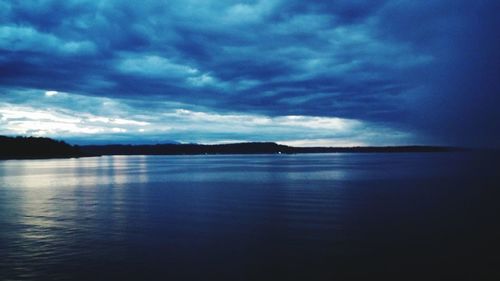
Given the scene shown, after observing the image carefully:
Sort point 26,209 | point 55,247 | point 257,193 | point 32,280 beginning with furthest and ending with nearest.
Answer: point 257,193 → point 26,209 → point 55,247 → point 32,280

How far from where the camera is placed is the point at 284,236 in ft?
69.7

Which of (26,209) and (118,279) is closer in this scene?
(118,279)

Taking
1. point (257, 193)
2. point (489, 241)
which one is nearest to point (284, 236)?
point (489, 241)

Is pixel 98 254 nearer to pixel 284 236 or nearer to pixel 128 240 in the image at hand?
pixel 128 240

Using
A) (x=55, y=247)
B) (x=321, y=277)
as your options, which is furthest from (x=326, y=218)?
(x=55, y=247)

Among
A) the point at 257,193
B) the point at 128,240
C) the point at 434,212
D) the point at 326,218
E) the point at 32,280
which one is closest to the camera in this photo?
the point at 32,280

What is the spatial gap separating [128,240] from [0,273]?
6.46 metres

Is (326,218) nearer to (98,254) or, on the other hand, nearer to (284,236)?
(284,236)

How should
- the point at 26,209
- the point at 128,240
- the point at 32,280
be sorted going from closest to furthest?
the point at 32,280, the point at 128,240, the point at 26,209

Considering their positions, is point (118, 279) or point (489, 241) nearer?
point (118, 279)

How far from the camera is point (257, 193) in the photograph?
42.4m

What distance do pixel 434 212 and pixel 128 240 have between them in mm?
21629

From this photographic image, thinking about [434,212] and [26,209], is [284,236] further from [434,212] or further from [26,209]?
[26,209]

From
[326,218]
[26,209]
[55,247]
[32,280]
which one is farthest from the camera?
[26,209]
